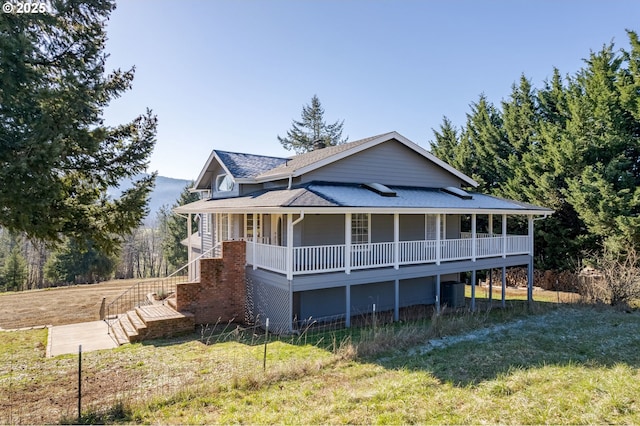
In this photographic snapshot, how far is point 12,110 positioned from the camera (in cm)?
759

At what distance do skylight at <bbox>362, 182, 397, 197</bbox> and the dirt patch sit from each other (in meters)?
11.9

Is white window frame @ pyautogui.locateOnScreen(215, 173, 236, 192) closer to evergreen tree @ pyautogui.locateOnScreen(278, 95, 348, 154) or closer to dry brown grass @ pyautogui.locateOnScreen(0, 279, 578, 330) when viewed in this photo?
dry brown grass @ pyautogui.locateOnScreen(0, 279, 578, 330)

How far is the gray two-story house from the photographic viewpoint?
464 inches

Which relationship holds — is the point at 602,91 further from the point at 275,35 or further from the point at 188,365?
the point at 188,365

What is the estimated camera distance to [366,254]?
1277 centimetres

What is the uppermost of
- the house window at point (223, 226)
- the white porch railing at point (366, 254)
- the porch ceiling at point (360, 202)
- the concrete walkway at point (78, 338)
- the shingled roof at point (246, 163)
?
the shingled roof at point (246, 163)

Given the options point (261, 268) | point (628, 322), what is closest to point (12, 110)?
point (261, 268)

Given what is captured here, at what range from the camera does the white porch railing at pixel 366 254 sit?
11.6 metres

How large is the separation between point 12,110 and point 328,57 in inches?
575

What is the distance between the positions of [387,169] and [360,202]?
4.39 metres

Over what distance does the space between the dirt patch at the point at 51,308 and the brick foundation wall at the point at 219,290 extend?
481cm

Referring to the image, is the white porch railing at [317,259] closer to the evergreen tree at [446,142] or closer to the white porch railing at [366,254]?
the white porch railing at [366,254]

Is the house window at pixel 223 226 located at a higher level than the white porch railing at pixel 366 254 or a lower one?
higher

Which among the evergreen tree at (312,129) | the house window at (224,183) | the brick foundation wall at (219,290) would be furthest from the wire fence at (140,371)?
the evergreen tree at (312,129)
